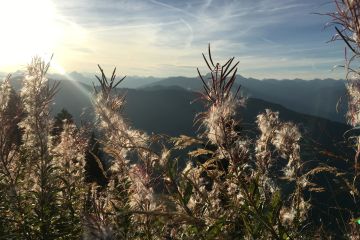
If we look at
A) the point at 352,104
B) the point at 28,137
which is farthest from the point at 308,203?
the point at 28,137

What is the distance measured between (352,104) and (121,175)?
2715 mm

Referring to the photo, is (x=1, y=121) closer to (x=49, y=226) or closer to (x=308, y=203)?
(x=49, y=226)

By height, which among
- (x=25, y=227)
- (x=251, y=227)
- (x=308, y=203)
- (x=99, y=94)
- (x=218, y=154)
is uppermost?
(x=99, y=94)

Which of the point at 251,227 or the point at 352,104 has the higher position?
the point at 352,104

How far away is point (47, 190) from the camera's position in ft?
19.5

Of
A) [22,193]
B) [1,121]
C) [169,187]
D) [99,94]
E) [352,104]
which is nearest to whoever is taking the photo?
[352,104]

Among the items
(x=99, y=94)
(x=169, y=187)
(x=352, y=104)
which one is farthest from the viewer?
(x=99, y=94)

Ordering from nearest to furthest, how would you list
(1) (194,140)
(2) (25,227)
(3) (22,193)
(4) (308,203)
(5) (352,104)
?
(1) (194,140)
(5) (352,104)
(4) (308,203)
(2) (25,227)
(3) (22,193)

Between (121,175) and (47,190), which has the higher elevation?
(121,175)

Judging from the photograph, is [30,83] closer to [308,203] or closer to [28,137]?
[28,137]

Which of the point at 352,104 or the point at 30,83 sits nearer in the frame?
the point at 352,104

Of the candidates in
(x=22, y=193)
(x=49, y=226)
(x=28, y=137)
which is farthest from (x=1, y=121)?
(x=49, y=226)

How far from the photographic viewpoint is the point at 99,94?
12.3 ft

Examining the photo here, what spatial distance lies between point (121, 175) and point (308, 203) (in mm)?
2160
